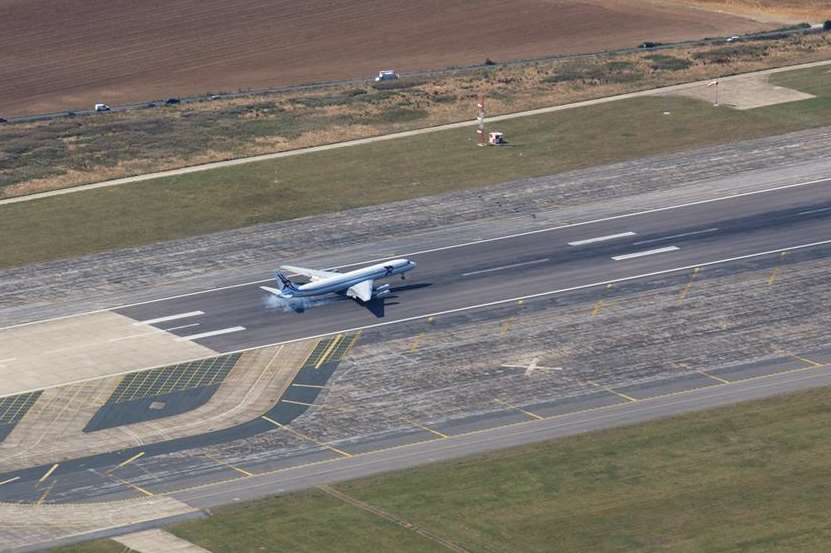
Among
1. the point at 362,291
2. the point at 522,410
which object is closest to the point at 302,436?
the point at 522,410

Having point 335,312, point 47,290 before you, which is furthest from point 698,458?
point 47,290

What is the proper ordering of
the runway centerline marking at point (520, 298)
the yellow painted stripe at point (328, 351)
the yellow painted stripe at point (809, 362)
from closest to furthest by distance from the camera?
1. the yellow painted stripe at point (809, 362)
2. the yellow painted stripe at point (328, 351)
3. the runway centerline marking at point (520, 298)

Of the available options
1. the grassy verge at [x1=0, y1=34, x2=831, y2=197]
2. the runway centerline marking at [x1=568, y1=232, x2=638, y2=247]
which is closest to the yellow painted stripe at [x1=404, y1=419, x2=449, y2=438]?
the runway centerline marking at [x1=568, y1=232, x2=638, y2=247]

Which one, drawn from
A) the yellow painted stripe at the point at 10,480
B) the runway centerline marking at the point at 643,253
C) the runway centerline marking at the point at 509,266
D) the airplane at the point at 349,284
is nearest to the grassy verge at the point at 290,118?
the airplane at the point at 349,284

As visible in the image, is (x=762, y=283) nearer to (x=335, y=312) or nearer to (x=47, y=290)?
(x=335, y=312)

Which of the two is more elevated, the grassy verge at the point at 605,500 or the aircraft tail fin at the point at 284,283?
the aircraft tail fin at the point at 284,283

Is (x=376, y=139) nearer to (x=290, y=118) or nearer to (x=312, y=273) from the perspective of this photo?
(x=290, y=118)

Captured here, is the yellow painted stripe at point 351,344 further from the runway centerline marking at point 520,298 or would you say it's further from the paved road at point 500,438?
the paved road at point 500,438
